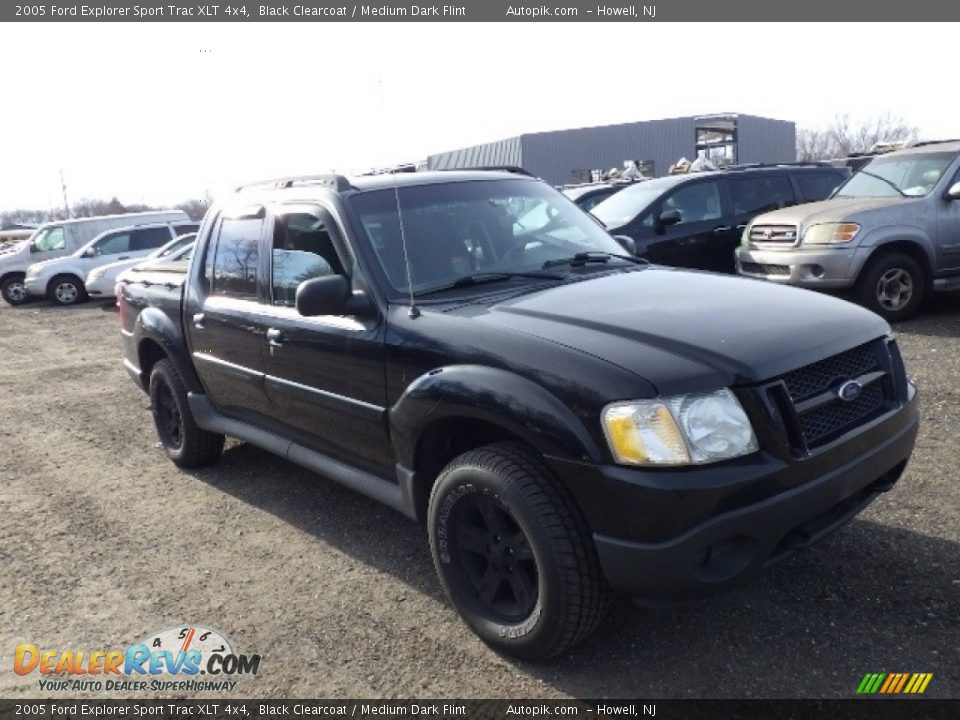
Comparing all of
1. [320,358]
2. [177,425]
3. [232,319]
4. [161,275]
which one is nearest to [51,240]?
[161,275]

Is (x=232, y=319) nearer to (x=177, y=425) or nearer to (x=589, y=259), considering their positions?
(x=177, y=425)

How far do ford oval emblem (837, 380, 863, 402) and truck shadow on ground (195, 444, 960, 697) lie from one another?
654 mm

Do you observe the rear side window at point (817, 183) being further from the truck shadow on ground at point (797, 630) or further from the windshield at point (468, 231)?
the truck shadow on ground at point (797, 630)

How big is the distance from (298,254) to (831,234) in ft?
19.2

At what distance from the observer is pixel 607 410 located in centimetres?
246

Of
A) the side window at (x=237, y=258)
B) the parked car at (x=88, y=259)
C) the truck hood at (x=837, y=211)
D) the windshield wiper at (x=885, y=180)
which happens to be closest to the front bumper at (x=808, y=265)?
the truck hood at (x=837, y=211)

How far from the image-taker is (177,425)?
17.6ft

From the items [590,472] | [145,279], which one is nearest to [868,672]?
[590,472]

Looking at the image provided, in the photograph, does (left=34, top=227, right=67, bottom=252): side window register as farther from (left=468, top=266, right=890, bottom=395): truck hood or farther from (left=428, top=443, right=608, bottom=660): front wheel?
(left=428, top=443, right=608, bottom=660): front wheel

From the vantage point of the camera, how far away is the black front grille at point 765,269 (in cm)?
798

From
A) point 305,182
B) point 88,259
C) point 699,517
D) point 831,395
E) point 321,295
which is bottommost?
point 88,259

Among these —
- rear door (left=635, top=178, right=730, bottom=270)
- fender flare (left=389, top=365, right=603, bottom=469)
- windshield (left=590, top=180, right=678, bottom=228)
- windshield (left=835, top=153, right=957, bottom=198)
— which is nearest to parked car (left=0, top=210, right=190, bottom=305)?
windshield (left=590, top=180, right=678, bottom=228)

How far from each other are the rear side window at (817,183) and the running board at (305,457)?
8317 mm

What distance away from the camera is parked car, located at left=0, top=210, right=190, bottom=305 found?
758 inches
